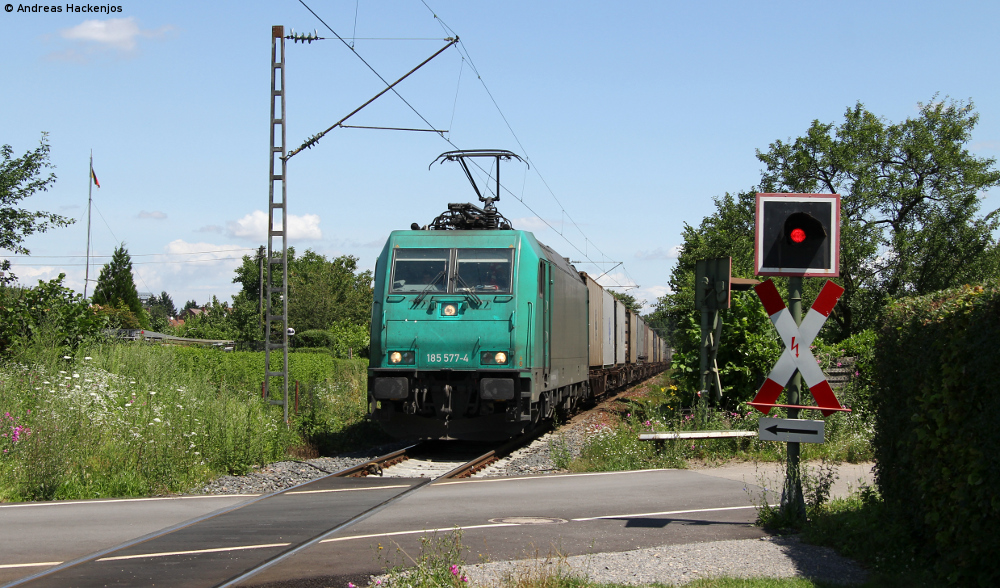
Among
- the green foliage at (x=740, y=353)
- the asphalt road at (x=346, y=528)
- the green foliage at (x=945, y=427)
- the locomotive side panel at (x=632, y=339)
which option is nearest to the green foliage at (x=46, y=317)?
the asphalt road at (x=346, y=528)

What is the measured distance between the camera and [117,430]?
1180cm

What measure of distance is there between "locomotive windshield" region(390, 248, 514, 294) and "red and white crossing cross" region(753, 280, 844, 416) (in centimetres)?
664

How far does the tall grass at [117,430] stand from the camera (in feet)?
33.8

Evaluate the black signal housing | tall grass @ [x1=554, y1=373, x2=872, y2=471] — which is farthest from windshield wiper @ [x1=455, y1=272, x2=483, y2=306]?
the black signal housing

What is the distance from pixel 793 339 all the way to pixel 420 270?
7641mm

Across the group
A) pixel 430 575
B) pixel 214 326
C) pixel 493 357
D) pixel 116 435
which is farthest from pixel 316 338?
pixel 430 575

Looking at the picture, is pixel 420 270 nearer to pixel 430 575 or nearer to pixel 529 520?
pixel 529 520

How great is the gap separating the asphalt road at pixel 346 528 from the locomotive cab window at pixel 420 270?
391 cm

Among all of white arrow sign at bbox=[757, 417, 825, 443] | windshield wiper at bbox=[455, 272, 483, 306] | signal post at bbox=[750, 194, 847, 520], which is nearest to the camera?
white arrow sign at bbox=[757, 417, 825, 443]

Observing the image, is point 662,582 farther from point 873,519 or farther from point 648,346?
point 648,346

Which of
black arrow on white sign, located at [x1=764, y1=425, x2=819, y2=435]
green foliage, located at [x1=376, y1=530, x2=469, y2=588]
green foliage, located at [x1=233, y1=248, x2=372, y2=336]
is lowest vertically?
green foliage, located at [x1=376, y1=530, x2=469, y2=588]

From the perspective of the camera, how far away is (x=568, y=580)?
18.2ft

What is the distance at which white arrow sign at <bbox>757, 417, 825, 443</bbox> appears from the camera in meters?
7.30

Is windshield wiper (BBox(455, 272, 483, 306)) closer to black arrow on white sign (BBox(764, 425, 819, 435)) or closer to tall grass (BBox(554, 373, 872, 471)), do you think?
tall grass (BBox(554, 373, 872, 471))
